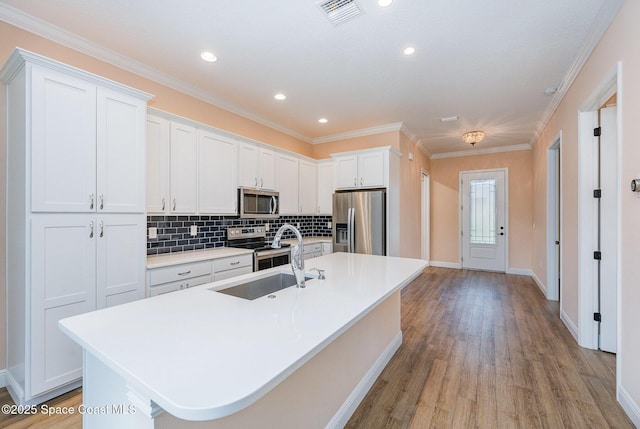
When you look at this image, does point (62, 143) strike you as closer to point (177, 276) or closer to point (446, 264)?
point (177, 276)

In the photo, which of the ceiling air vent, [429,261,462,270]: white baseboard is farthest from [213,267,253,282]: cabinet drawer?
[429,261,462,270]: white baseboard

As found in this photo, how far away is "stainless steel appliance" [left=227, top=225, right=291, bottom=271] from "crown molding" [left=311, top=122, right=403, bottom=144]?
2.15 metres

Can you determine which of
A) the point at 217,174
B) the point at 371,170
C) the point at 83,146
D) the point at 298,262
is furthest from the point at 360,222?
the point at 83,146

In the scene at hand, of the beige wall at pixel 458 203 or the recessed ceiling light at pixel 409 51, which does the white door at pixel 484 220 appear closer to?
the beige wall at pixel 458 203

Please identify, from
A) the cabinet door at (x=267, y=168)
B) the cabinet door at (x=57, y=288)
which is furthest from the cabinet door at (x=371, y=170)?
the cabinet door at (x=57, y=288)

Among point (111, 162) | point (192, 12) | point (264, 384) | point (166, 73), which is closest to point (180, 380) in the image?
point (264, 384)

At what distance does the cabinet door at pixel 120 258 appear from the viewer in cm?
219

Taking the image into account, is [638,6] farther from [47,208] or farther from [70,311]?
[70,311]

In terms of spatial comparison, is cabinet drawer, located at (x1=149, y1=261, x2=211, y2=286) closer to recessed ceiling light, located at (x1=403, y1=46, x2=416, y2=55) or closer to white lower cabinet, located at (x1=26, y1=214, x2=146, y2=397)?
white lower cabinet, located at (x1=26, y1=214, x2=146, y2=397)

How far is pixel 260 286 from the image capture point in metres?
1.95

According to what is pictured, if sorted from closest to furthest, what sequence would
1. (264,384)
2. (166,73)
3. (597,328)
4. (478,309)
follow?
(264,384) < (597,328) < (166,73) < (478,309)

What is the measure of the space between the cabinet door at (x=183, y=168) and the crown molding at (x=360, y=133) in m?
2.78

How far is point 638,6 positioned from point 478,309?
335cm

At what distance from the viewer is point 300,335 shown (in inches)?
40.6
